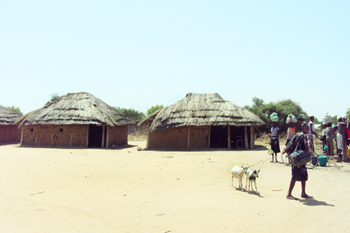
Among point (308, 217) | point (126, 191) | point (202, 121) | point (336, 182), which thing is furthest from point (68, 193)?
point (202, 121)

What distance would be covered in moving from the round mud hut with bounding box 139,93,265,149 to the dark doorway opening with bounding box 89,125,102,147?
3.88m

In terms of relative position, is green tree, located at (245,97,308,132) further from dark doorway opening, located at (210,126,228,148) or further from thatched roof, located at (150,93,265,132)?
thatched roof, located at (150,93,265,132)

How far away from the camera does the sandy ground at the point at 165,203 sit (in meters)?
3.66

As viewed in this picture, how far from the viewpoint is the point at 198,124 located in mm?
14992

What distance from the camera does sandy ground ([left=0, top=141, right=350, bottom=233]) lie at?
366 centimetres

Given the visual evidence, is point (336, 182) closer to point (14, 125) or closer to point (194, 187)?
point (194, 187)

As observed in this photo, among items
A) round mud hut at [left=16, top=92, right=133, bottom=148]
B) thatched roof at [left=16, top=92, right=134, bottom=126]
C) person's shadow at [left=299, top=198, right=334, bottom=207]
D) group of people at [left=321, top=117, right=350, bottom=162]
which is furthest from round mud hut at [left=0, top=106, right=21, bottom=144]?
person's shadow at [left=299, top=198, right=334, bottom=207]

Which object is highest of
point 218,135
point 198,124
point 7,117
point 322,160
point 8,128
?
point 7,117

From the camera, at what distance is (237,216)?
4.02m

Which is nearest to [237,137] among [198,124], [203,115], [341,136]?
[203,115]

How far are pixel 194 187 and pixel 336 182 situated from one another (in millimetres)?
3474

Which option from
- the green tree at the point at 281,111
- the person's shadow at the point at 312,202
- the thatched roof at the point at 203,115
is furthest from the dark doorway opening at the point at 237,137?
the person's shadow at the point at 312,202

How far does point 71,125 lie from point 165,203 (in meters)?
13.9

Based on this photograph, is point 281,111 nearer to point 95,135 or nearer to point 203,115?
point 203,115
